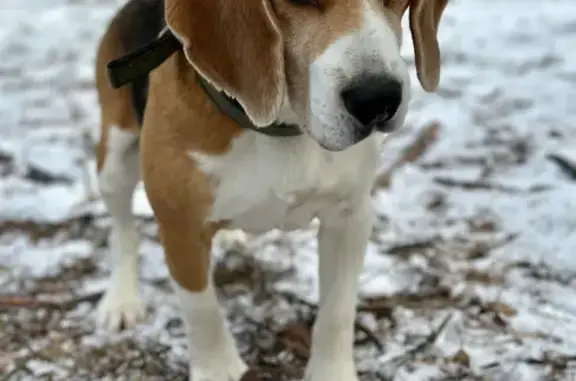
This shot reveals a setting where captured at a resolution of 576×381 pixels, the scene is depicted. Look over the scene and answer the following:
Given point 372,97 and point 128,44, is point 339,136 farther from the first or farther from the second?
point 128,44

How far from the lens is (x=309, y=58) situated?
1.91 metres

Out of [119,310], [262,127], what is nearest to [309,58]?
[262,127]

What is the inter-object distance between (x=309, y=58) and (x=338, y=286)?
0.92 meters

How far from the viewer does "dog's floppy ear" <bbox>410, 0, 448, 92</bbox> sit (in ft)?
7.29

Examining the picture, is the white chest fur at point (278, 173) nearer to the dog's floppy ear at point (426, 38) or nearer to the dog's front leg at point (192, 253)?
the dog's front leg at point (192, 253)

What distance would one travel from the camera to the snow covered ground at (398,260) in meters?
2.92

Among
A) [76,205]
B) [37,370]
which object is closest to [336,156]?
[37,370]

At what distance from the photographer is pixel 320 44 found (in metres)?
1.88

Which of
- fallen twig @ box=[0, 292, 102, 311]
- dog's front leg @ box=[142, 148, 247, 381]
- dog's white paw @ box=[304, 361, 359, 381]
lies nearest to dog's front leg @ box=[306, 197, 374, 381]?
dog's white paw @ box=[304, 361, 359, 381]

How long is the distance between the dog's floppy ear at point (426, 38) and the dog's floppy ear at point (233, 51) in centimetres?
44

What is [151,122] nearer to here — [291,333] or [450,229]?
[291,333]

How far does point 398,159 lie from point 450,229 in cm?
71

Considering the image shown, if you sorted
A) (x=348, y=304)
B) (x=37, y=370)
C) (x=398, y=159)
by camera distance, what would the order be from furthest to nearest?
(x=398, y=159), (x=37, y=370), (x=348, y=304)

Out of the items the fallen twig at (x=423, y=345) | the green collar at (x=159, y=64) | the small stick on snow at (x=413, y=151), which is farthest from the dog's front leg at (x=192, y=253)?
the small stick on snow at (x=413, y=151)
